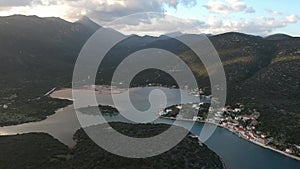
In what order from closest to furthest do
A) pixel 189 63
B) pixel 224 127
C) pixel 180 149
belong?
pixel 180 149, pixel 224 127, pixel 189 63

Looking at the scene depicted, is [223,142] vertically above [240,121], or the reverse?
[240,121]

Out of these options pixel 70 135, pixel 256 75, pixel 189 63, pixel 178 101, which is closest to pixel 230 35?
pixel 189 63

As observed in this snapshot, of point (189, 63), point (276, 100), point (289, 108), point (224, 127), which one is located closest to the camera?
point (224, 127)

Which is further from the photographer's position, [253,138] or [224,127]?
[224,127]

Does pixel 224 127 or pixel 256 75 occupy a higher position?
pixel 256 75

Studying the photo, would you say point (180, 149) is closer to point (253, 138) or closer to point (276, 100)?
point (253, 138)

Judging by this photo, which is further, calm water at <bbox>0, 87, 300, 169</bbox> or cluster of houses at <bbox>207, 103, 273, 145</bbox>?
cluster of houses at <bbox>207, 103, 273, 145</bbox>

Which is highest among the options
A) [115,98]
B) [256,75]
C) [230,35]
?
[230,35]

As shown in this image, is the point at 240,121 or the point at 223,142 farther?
the point at 240,121

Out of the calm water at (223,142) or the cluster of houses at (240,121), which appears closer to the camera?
the calm water at (223,142)

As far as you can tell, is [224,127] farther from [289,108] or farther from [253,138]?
[289,108]
